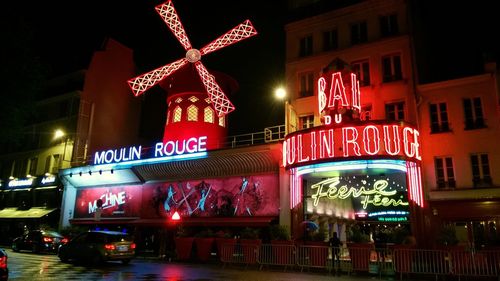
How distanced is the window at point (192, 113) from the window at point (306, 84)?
6.99 metres

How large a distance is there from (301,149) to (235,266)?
5.13 metres

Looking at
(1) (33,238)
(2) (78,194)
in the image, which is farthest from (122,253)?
(2) (78,194)

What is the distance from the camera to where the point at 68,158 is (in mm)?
28078

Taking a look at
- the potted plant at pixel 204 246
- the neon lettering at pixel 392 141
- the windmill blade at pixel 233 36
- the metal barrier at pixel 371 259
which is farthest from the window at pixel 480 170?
the windmill blade at pixel 233 36

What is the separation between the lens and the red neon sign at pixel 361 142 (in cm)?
1500

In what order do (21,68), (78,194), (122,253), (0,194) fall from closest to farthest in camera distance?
1. (122,253)
2. (21,68)
3. (78,194)
4. (0,194)

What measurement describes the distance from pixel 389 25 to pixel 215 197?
11741 mm

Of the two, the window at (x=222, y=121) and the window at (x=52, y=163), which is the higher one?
the window at (x=222, y=121)

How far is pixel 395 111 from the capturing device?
17.6 metres

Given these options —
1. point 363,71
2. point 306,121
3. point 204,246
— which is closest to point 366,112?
point 363,71

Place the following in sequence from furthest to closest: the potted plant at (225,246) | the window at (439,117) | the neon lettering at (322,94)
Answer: the window at (439,117)
the neon lettering at (322,94)
the potted plant at (225,246)

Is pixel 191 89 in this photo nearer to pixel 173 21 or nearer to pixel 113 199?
pixel 173 21

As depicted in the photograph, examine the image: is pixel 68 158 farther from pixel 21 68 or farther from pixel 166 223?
pixel 21 68

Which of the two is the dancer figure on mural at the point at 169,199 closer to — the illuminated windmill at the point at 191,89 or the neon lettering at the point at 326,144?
the illuminated windmill at the point at 191,89
